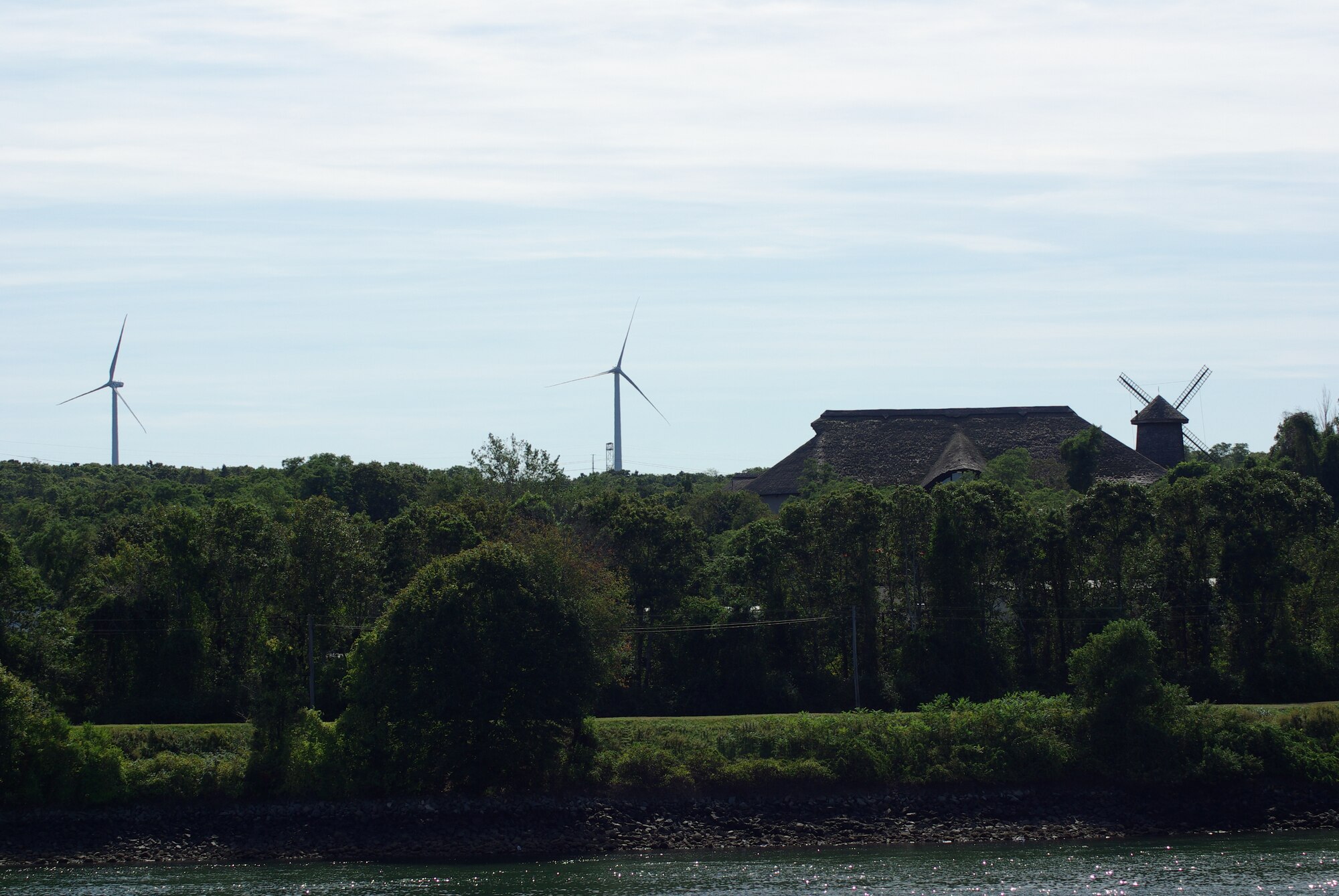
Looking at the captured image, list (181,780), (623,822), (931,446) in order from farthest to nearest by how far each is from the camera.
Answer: (931,446), (181,780), (623,822)

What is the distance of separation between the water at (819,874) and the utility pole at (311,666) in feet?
33.5

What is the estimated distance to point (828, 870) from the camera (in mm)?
39812

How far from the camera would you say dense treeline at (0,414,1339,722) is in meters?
54.9

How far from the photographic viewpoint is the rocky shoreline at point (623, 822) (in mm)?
44344

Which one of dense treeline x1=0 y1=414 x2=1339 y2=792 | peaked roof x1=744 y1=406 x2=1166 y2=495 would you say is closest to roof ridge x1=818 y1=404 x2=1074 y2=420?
peaked roof x1=744 y1=406 x2=1166 y2=495

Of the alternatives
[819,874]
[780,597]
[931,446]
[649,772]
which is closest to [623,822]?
[649,772]

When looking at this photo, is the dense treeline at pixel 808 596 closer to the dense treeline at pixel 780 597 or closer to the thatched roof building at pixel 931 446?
the dense treeline at pixel 780 597

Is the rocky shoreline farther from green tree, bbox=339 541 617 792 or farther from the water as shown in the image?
green tree, bbox=339 541 617 792

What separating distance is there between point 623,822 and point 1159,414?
3000 inches

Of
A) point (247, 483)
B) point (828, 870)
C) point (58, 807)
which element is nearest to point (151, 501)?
point (247, 483)

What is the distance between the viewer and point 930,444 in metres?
104

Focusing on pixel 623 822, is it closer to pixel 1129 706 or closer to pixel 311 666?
pixel 311 666

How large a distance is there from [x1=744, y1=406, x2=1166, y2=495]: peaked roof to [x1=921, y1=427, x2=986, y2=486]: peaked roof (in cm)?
10

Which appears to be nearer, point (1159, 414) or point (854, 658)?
point (854, 658)
